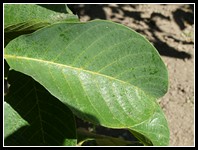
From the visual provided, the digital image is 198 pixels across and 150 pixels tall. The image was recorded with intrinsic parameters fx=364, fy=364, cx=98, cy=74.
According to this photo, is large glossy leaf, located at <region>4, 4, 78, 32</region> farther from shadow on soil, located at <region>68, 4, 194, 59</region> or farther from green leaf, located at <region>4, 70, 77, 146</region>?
shadow on soil, located at <region>68, 4, 194, 59</region>

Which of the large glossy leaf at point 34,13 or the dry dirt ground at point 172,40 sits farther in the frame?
the dry dirt ground at point 172,40

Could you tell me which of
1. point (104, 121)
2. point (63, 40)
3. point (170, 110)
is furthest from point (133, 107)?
point (170, 110)

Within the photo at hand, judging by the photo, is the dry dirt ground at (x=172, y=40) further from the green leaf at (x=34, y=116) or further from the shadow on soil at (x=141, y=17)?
the green leaf at (x=34, y=116)

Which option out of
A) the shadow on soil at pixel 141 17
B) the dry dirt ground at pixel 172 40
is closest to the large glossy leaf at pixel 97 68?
the dry dirt ground at pixel 172 40

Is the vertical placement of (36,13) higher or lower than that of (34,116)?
higher

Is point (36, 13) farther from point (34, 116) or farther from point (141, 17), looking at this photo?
point (141, 17)

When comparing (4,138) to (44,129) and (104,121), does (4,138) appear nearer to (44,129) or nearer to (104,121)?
(44,129)

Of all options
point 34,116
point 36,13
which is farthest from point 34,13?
point 34,116
